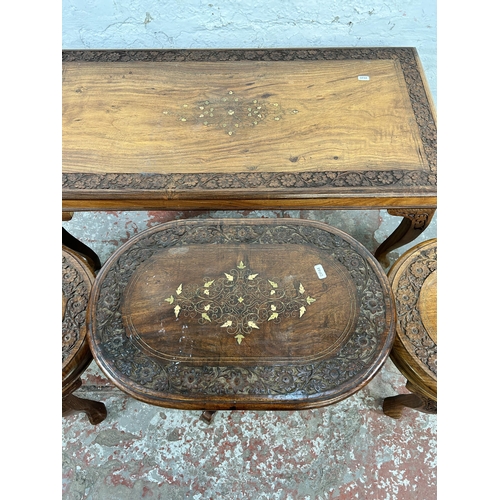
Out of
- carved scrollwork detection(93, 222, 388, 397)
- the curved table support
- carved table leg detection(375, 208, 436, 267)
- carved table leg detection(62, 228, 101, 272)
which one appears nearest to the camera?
carved scrollwork detection(93, 222, 388, 397)

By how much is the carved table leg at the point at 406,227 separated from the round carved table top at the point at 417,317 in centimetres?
15

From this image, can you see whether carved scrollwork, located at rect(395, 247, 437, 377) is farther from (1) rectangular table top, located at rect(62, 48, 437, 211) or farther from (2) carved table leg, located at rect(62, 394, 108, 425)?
(2) carved table leg, located at rect(62, 394, 108, 425)

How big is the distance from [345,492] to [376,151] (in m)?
1.50

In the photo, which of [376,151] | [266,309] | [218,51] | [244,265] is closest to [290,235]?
[244,265]

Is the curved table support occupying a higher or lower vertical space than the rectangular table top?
lower

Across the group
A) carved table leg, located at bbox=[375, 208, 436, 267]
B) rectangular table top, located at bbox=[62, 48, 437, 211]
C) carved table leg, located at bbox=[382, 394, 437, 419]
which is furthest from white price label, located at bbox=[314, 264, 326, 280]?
carved table leg, located at bbox=[382, 394, 437, 419]

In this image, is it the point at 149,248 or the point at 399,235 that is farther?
the point at 399,235

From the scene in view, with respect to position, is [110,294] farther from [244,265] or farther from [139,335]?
[244,265]

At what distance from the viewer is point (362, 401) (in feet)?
5.92

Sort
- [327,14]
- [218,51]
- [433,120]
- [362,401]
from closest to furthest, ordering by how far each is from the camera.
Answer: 1. [433,120]
2. [362,401]
3. [218,51]
4. [327,14]

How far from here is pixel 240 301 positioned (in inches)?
52.3

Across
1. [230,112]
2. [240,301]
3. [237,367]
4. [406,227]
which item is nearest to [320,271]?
[240,301]

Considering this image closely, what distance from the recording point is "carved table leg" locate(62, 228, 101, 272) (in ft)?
6.11

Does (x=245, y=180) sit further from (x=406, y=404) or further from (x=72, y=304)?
(x=406, y=404)
